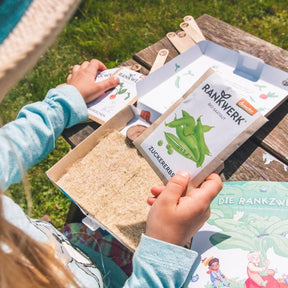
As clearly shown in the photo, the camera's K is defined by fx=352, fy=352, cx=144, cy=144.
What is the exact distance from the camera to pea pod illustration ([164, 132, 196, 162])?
86cm

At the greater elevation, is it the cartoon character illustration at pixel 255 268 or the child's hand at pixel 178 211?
the child's hand at pixel 178 211

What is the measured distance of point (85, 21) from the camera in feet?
8.08

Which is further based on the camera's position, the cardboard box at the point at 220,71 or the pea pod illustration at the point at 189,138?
the cardboard box at the point at 220,71

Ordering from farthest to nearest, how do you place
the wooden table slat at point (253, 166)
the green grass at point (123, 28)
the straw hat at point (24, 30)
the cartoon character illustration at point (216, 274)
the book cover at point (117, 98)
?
the green grass at point (123, 28)
the book cover at point (117, 98)
the wooden table slat at point (253, 166)
the cartoon character illustration at point (216, 274)
the straw hat at point (24, 30)

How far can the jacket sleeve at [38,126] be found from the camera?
100cm

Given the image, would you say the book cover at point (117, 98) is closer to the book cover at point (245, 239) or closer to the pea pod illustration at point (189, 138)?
the pea pod illustration at point (189, 138)

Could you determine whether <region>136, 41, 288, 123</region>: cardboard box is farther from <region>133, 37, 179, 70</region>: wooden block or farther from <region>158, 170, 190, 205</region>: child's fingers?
<region>158, 170, 190, 205</region>: child's fingers

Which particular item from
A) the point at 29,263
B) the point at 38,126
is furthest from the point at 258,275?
the point at 38,126

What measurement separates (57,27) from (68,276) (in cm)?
54

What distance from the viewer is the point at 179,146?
88cm

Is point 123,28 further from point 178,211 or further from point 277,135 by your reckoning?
point 178,211

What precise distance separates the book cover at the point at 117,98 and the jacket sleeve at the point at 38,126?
0.04 meters

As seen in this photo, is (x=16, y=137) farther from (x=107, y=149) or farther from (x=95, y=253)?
Answer: (x=95, y=253)

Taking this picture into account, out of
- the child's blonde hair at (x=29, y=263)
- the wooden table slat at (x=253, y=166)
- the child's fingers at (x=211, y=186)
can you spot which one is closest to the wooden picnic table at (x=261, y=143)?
the wooden table slat at (x=253, y=166)
